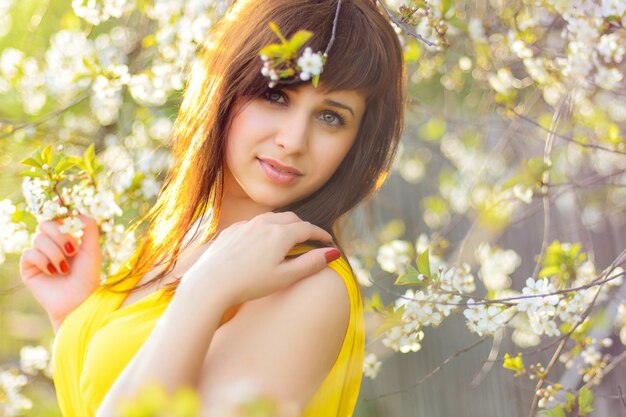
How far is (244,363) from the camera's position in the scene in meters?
1.31

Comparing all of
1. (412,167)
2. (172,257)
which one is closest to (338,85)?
(172,257)

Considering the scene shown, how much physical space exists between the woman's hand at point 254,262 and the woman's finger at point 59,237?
0.52 m

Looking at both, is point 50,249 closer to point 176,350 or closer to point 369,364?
point 176,350

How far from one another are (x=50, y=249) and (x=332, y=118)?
2.15 feet

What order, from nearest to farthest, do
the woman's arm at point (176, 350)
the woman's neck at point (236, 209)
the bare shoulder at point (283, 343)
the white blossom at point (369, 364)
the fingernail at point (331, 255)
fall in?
the woman's arm at point (176, 350)
the bare shoulder at point (283, 343)
the fingernail at point (331, 255)
the woman's neck at point (236, 209)
the white blossom at point (369, 364)

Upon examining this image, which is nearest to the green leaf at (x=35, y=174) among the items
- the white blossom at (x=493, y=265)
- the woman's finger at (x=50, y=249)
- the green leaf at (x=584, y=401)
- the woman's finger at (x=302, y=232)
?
the woman's finger at (x=50, y=249)

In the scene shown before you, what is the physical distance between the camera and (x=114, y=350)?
4.70 feet

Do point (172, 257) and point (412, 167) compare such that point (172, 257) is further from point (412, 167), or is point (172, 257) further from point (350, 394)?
point (412, 167)

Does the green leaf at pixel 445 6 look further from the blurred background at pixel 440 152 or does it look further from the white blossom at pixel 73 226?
the white blossom at pixel 73 226

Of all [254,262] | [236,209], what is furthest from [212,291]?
[236,209]

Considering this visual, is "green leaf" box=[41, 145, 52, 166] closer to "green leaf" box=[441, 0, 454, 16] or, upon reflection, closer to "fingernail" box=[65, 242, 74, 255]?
"fingernail" box=[65, 242, 74, 255]

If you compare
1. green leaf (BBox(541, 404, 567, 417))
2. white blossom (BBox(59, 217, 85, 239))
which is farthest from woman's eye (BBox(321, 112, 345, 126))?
green leaf (BBox(541, 404, 567, 417))

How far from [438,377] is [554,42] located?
1476 mm

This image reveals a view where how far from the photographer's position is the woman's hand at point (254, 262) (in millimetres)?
1263
